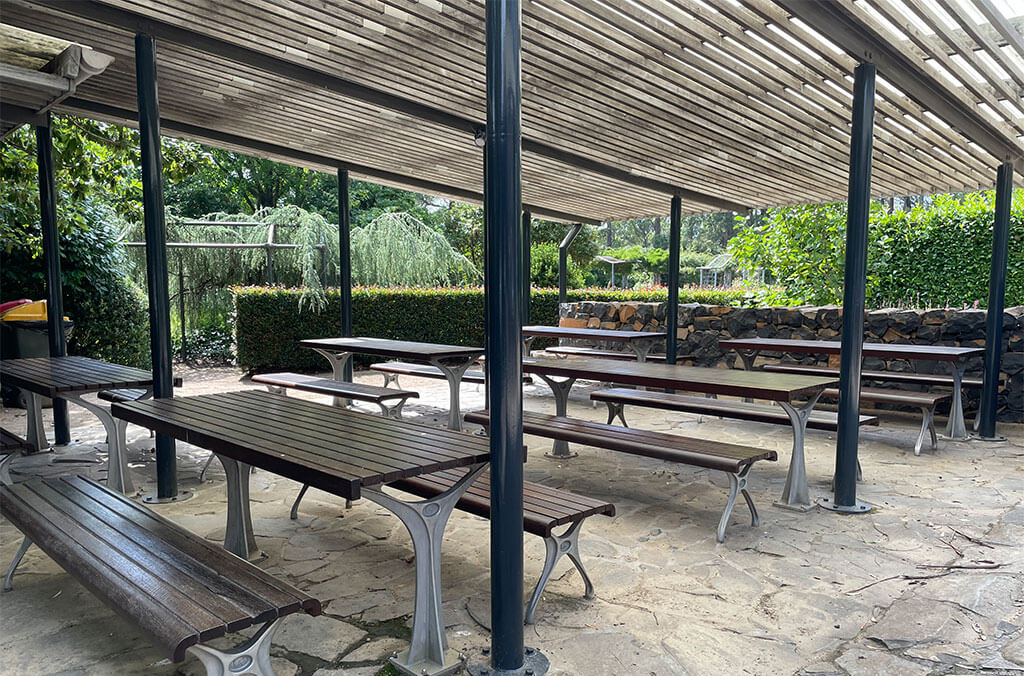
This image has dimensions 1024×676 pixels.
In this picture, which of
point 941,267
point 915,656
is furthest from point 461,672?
point 941,267

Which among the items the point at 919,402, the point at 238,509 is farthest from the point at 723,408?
the point at 238,509

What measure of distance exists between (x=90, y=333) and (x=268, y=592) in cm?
759

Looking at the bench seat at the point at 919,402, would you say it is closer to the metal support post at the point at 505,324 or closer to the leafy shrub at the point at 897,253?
the leafy shrub at the point at 897,253

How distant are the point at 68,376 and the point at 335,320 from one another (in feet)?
20.5

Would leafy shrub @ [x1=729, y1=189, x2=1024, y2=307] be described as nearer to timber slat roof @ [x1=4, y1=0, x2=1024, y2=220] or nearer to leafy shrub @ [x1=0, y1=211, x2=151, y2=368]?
timber slat roof @ [x1=4, y1=0, x2=1024, y2=220]

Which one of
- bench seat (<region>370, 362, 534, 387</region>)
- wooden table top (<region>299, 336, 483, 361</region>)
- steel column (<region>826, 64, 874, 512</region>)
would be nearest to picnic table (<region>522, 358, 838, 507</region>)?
steel column (<region>826, 64, 874, 512</region>)

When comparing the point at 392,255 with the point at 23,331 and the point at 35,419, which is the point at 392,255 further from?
the point at 35,419

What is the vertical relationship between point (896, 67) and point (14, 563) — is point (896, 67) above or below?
above

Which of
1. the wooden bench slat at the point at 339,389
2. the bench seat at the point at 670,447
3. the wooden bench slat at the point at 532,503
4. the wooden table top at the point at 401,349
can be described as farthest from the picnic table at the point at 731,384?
the wooden bench slat at the point at 532,503

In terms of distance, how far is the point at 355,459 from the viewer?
2.47 metres

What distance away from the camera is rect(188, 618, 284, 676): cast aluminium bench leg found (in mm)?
1906

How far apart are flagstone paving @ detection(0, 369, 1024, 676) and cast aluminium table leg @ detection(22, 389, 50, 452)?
414 mm

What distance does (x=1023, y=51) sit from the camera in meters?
4.32

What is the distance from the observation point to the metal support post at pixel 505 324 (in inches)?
90.5
